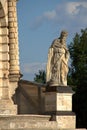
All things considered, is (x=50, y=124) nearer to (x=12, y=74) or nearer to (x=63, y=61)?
(x=63, y=61)

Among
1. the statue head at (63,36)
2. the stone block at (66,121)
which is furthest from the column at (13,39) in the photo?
the stone block at (66,121)

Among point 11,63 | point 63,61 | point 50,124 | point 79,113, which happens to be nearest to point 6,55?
point 11,63

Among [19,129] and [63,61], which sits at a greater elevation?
[63,61]

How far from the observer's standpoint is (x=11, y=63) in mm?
38281

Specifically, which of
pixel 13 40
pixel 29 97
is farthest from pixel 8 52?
pixel 29 97

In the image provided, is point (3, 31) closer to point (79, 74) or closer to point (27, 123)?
point (27, 123)

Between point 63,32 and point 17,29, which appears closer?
point 63,32

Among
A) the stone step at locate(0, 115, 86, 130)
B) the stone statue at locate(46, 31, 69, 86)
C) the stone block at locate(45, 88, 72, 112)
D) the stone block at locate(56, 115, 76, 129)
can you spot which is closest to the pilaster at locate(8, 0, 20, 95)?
the stone statue at locate(46, 31, 69, 86)

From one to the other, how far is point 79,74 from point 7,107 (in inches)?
880

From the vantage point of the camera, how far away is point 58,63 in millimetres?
34781

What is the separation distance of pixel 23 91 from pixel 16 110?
1589mm

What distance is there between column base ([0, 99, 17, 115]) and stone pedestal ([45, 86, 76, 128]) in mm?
2256

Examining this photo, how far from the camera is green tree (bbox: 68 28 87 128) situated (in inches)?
2163

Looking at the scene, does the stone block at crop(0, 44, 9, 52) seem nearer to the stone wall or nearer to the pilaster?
the pilaster
